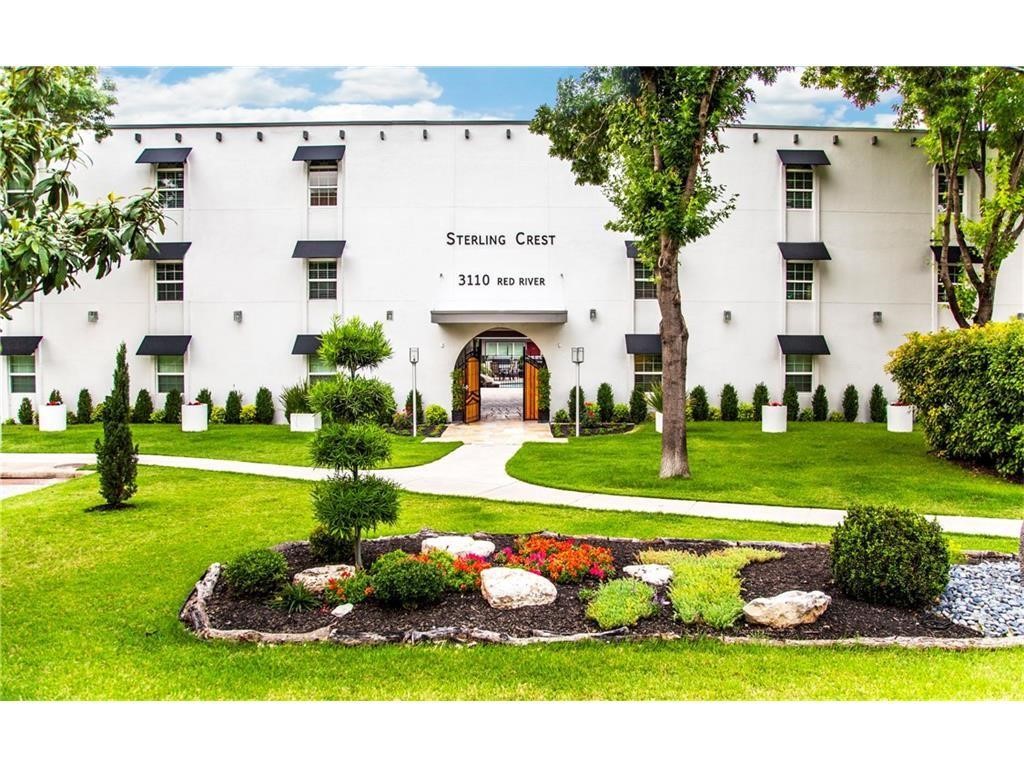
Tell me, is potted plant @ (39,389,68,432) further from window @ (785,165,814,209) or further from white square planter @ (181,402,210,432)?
window @ (785,165,814,209)

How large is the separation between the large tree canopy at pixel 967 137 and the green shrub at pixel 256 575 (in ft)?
32.6

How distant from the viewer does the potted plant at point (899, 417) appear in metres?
11.2

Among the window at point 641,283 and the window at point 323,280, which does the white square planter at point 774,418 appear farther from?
the window at point 323,280

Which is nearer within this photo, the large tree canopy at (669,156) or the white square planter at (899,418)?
the large tree canopy at (669,156)

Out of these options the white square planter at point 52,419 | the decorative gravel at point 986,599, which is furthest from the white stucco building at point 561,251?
the decorative gravel at point 986,599

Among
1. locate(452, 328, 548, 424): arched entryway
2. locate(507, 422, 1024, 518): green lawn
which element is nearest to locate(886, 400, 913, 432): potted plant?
locate(507, 422, 1024, 518): green lawn

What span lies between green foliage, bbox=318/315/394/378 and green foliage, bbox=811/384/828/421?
32.3ft

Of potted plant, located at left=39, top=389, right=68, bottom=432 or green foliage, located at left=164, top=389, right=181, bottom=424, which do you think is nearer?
potted plant, located at left=39, top=389, right=68, bottom=432

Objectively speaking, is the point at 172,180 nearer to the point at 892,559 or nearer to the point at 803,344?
the point at 892,559

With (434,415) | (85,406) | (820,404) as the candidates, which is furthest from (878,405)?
(85,406)

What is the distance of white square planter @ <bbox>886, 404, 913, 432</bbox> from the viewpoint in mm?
11219

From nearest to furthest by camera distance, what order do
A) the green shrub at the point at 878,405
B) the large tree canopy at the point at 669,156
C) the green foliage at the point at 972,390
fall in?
the large tree canopy at the point at 669,156, the green foliage at the point at 972,390, the green shrub at the point at 878,405
